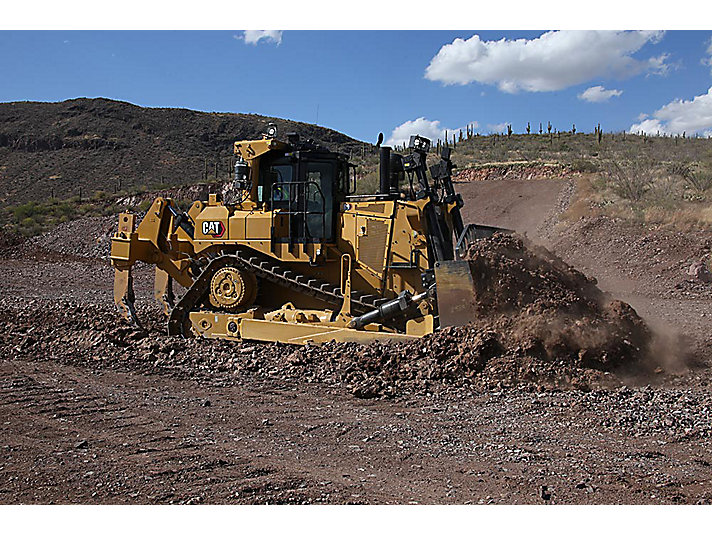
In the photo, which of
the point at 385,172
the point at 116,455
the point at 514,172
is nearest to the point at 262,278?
the point at 385,172

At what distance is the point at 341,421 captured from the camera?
19.8 feet

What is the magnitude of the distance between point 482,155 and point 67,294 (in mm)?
36364

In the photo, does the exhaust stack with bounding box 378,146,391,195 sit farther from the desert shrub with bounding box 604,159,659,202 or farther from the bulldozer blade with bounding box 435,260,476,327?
the desert shrub with bounding box 604,159,659,202

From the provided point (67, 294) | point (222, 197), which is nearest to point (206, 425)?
point (222, 197)

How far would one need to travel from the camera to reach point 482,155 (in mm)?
47594

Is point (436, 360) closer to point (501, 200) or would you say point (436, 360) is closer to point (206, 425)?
point (206, 425)

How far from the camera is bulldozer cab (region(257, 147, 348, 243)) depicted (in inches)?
364

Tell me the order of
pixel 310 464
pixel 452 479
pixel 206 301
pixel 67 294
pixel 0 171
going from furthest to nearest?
pixel 0 171, pixel 67 294, pixel 206 301, pixel 310 464, pixel 452 479

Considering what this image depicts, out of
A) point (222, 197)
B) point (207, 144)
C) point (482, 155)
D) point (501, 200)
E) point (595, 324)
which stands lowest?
point (595, 324)

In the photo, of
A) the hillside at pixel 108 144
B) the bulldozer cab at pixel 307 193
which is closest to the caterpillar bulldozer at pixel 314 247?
the bulldozer cab at pixel 307 193

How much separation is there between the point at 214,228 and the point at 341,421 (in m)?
4.76

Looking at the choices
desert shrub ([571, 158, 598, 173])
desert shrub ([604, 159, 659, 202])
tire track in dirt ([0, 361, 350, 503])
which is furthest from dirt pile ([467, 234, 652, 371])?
desert shrub ([571, 158, 598, 173])

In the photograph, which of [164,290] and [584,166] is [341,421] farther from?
[584,166]

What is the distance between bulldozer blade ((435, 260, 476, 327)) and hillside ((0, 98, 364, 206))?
2009 inches
